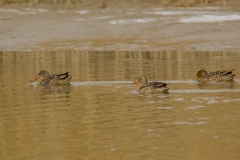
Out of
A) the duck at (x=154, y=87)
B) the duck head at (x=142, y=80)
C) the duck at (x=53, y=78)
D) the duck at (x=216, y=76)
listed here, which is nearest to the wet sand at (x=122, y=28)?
the duck at (x=216, y=76)

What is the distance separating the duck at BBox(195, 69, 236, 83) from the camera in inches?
594

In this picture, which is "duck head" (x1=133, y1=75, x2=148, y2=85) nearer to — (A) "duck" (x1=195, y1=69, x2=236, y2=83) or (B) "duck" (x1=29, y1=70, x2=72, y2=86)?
(A) "duck" (x1=195, y1=69, x2=236, y2=83)

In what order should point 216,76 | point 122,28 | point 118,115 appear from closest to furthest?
point 118,115 < point 216,76 < point 122,28

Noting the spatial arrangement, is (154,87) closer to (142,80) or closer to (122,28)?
(142,80)

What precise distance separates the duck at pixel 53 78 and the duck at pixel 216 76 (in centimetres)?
265

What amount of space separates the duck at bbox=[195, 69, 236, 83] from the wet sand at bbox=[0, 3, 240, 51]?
666 centimetres

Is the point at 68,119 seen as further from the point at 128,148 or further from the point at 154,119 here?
the point at 128,148

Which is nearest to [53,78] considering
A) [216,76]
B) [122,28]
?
[216,76]

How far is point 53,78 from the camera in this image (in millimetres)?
15609

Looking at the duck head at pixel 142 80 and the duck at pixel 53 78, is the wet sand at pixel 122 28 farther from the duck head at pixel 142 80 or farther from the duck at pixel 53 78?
the duck head at pixel 142 80

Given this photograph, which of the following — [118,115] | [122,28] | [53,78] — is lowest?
[118,115]

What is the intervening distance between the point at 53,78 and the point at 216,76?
3.35 m

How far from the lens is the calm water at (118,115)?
8906 millimetres

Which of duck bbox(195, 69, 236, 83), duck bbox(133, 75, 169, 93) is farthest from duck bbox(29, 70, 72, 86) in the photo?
duck bbox(195, 69, 236, 83)
